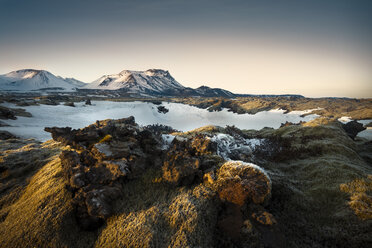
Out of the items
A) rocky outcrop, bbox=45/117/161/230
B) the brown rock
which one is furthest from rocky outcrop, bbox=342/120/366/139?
rocky outcrop, bbox=45/117/161/230

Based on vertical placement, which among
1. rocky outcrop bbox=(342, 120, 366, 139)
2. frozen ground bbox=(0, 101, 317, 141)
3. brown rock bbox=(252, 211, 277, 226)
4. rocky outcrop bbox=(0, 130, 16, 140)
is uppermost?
rocky outcrop bbox=(342, 120, 366, 139)

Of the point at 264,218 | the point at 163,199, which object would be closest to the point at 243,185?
the point at 264,218

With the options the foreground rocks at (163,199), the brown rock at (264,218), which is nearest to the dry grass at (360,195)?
the foreground rocks at (163,199)

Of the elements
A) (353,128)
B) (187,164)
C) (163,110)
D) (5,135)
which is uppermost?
(187,164)

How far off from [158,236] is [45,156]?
927 cm

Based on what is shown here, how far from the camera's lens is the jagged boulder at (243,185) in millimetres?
6184

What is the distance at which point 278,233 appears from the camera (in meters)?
5.35

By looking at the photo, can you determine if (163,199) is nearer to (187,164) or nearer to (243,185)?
(187,164)

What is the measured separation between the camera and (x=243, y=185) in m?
6.37

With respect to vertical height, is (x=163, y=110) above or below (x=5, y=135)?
below

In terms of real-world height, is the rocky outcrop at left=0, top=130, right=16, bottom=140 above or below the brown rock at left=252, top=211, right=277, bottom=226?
below

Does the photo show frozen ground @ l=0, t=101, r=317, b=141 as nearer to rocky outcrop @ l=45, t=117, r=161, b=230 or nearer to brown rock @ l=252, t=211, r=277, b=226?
rocky outcrop @ l=45, t=117, r=161, b=230

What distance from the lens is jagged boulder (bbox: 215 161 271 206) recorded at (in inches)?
243

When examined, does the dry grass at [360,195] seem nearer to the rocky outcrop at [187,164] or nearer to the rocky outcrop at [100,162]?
the rocky outcrop at [187,164]
